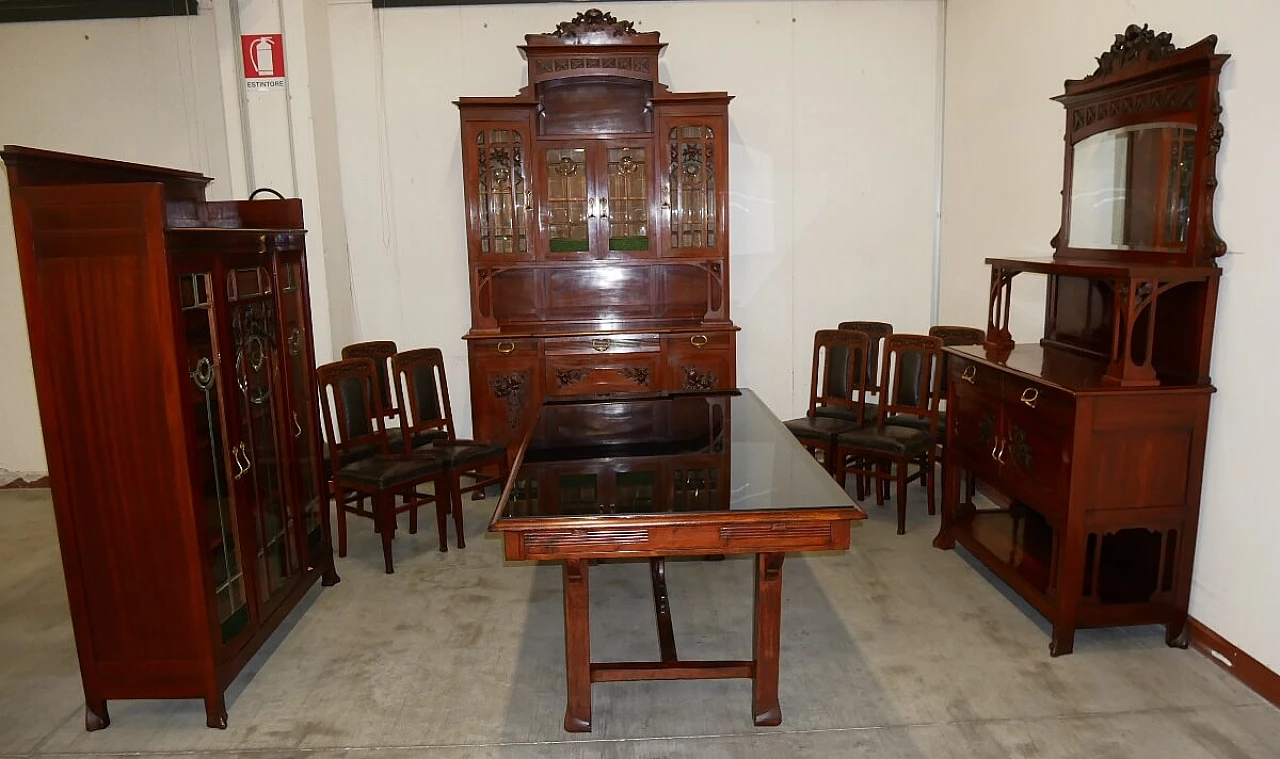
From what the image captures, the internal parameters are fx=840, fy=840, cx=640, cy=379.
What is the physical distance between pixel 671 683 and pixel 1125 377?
1978mm

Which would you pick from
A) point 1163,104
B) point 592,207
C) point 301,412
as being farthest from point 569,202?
point 1163,104

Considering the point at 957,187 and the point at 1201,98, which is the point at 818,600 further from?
the point at 957,187

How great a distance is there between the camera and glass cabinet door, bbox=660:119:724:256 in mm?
5277

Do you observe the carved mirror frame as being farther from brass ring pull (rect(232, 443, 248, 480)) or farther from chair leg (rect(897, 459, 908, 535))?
→ brass ring pull (rect(232, 443, 248, 480))

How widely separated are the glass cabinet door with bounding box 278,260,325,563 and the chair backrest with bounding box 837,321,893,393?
3.20 meters

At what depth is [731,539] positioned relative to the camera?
2.44 m

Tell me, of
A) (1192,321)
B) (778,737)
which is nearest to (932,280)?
(1192,321)

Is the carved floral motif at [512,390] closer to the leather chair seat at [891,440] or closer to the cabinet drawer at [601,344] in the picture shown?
the cabinet drawer at [601,344]

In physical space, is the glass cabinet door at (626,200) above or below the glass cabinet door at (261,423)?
above

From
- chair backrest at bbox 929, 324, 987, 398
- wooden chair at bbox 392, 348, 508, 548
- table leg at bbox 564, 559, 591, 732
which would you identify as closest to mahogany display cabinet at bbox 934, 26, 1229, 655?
chair backrest at bbox 929, 324, 987, 398

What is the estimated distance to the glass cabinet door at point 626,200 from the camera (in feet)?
17.7

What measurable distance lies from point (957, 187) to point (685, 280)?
1887mm

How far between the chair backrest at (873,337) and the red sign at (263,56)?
3851 mm

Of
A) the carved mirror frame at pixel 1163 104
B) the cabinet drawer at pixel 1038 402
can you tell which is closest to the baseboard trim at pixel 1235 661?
the cabinet drawer at pixel 1038 402
